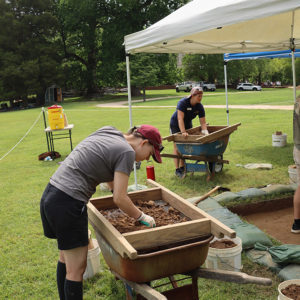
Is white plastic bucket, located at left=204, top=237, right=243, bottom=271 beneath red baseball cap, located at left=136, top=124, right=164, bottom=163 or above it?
beneath

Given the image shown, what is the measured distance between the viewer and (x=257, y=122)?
52.6 feet

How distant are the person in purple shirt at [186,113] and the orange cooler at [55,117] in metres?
3.52

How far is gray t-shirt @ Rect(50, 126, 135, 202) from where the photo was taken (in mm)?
2547

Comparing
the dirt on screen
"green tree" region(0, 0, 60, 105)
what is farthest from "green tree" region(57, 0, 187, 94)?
the dirt on screen

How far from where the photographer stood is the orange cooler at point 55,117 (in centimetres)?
962

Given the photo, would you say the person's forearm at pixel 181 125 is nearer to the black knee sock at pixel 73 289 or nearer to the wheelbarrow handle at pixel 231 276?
the wheelbarrow handle at pixel 231 276

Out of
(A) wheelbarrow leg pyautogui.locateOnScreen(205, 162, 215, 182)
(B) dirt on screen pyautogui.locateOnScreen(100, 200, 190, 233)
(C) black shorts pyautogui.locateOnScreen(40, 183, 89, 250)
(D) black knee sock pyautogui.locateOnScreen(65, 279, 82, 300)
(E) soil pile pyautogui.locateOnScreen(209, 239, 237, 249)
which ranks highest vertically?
(C) black shorts pyautogui.locateOnScreen(40, 183, 89, 250)

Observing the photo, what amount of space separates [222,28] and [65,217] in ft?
19.1

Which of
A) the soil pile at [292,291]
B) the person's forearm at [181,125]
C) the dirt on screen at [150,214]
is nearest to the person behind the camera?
the soil pile at [292,291]

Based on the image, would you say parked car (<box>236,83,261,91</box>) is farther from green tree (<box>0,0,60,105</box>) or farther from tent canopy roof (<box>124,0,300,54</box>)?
tent canopy roof (<box>124,0,300,54</box>)

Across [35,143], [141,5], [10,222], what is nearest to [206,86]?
[141,5]

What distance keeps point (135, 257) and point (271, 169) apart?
584cm

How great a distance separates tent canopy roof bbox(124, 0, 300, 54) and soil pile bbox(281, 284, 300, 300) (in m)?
2.46

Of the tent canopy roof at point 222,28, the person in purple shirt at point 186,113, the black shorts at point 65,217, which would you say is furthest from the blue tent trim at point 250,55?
the black shorts at point 65,217
